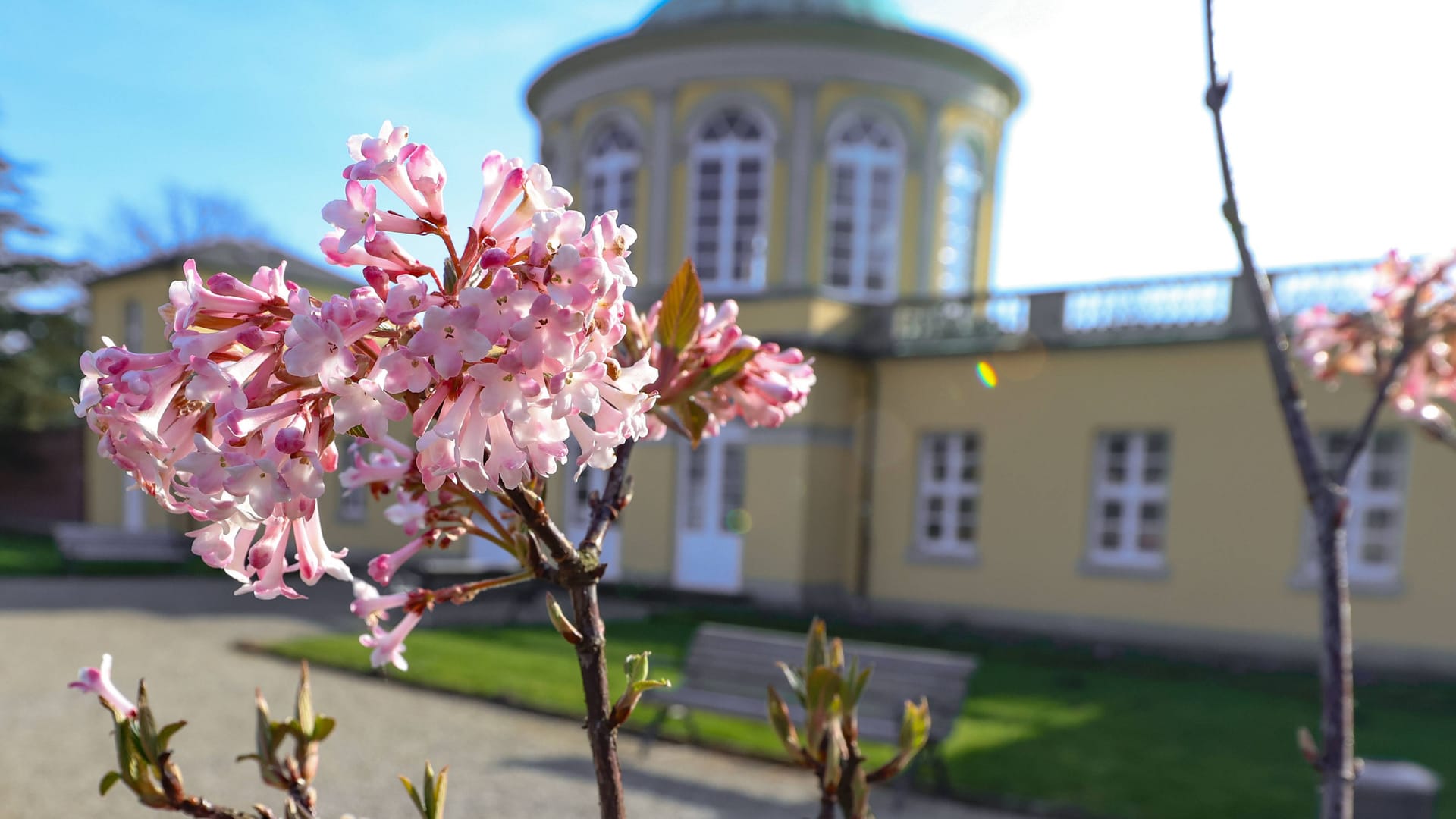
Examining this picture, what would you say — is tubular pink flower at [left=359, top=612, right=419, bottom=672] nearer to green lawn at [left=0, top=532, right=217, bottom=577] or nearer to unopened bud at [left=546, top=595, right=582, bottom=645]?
unopened bud at [left=546, top=595, right=582, bottom=645]

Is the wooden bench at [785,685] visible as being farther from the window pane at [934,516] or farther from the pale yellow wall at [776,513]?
the window pane at [934,516]

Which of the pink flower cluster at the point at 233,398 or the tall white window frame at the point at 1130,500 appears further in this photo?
the tall white window frame at the point at 1130,500

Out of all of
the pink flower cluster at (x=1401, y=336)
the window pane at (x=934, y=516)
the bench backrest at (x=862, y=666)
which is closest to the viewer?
the pink flower cluster at (x=1401, y=336)

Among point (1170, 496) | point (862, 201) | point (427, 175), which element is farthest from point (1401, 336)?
point (862, 201)

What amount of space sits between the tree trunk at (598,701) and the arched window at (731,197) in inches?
721

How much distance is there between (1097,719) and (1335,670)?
24.5 feet

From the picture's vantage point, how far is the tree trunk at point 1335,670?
6.08 feet

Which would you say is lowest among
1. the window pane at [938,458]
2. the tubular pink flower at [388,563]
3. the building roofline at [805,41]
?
the window pane at [938,458]

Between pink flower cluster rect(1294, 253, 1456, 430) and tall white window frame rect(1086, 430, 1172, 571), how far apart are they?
1183cm

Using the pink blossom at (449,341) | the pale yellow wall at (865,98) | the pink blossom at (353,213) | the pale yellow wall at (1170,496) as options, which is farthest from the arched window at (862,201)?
the pink blossom at (449,341)

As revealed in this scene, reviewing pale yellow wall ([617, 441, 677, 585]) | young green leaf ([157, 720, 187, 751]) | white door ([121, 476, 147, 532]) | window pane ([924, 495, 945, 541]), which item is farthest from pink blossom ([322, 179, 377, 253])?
white door ([121, 476, 147, 532])

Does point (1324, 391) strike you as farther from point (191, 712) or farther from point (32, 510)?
point (32, 510)

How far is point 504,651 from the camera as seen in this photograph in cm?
1119

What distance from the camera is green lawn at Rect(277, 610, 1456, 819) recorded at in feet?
21.6
